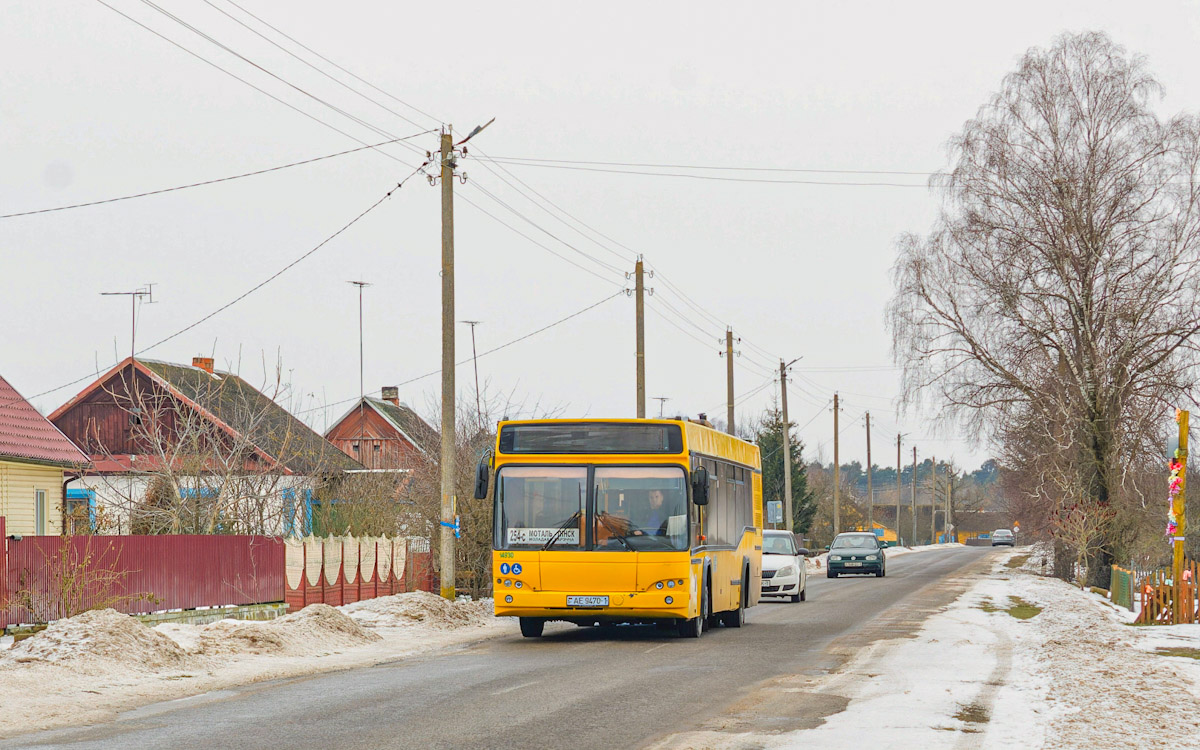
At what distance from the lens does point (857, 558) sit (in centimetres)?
4938

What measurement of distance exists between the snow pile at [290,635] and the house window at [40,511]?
15037mm

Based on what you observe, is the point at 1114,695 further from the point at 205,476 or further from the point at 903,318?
the point at 903,318

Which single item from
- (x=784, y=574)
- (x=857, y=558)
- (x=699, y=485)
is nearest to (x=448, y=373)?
(x=699, y=485)

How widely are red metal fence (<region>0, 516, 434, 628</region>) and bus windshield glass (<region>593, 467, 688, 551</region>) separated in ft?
21.9

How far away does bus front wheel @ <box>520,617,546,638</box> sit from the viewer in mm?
20953

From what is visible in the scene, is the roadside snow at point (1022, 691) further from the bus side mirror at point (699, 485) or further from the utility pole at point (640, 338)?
the utility pole at point (640, 338)

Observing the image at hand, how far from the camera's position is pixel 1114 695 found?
12781 millimetres

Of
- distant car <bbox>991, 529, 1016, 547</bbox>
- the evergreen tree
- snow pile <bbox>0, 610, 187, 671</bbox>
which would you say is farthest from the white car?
distant car <bbox>991, 529, 1016, 547</bbox>

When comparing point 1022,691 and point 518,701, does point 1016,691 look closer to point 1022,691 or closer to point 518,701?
point 1022,691

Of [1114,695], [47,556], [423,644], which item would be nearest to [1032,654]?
[1114,695]

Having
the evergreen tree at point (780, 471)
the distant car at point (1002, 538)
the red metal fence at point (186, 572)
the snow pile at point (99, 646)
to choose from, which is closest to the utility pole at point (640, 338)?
the red metal fence at point (186, 572)

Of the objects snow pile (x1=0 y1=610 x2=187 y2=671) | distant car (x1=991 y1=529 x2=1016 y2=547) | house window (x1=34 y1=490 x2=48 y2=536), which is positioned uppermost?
house window (x1=34 y1=490 x2=48 y2=536)

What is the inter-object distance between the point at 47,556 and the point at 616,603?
7.38 m

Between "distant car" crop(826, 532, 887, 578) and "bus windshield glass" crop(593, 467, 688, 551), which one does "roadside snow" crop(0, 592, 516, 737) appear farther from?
"distant car" crop(826, 532, 887, 578)
